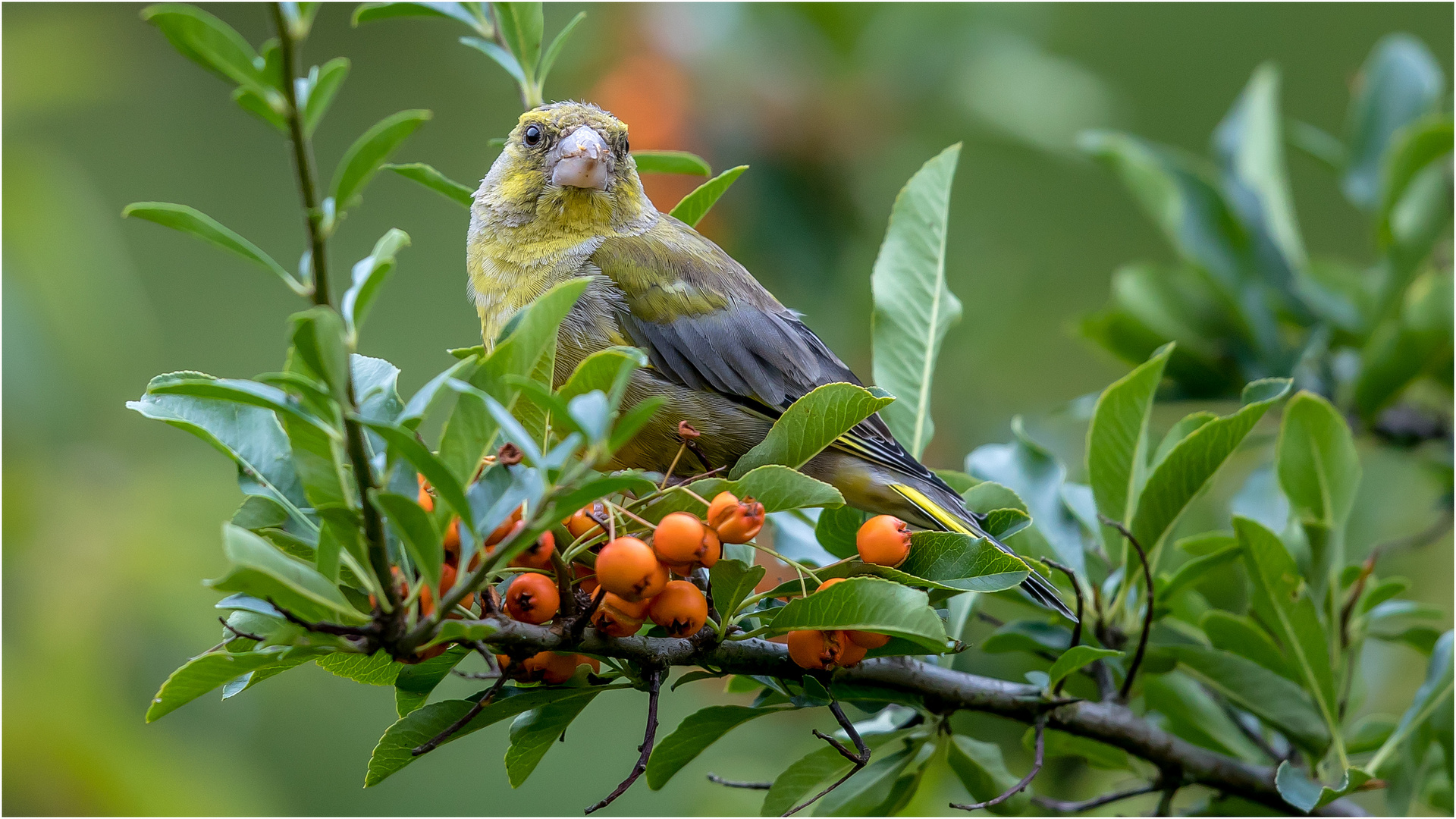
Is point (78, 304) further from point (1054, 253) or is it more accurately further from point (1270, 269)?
point (1054, 253)

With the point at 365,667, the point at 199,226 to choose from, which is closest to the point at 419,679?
the point at 365,667

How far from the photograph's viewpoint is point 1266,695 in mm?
2287

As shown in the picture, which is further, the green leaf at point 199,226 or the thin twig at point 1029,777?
the thin twig at point 1029,777

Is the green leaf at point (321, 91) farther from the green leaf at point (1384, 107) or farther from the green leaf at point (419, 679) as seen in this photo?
the green leaf at point (1384, 107)

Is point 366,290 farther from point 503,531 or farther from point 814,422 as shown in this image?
point 814,422

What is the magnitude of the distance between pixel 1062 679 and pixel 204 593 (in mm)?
3336

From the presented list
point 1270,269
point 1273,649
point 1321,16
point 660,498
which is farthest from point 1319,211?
point 660,498

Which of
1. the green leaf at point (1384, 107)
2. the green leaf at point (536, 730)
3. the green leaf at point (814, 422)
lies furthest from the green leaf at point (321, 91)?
the green leaf at point (1384, 107)

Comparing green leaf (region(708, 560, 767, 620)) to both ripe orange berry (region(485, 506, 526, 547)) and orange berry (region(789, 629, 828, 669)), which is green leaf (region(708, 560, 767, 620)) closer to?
orange berry (region(789, 629, 828, 669))

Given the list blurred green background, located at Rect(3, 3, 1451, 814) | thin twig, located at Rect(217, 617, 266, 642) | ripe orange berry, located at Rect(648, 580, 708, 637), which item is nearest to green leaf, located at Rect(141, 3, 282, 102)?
thin twig, located at Rect(217, 617, 266, 642)

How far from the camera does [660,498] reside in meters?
1.63

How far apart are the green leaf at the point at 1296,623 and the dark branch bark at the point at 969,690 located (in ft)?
0.57

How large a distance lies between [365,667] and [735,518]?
59 cm

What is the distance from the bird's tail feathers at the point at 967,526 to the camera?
209 centimetres
